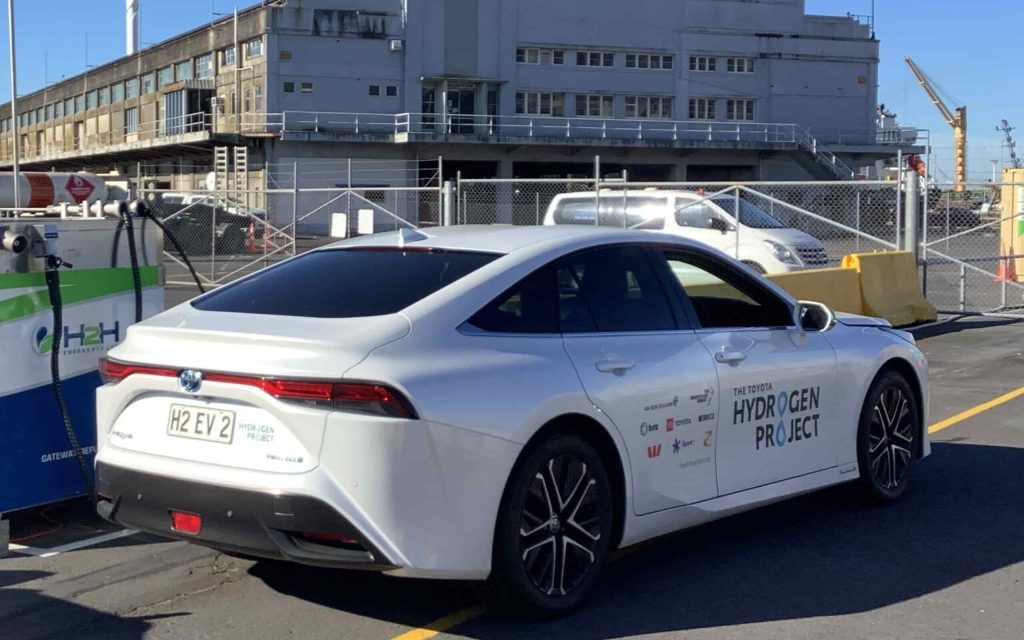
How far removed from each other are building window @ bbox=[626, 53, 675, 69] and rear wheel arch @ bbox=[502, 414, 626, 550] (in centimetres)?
6285

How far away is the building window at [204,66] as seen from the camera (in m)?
65.1

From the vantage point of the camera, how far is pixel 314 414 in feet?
15.1

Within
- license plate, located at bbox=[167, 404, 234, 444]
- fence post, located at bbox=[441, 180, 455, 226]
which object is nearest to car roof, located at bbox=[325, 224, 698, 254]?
license plate, located at bbox=[167, 404, 234, 444]

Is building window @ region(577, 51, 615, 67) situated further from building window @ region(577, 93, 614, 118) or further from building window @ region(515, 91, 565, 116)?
building window @ region(515, 91, 565, 116)

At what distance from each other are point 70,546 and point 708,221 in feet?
53.6

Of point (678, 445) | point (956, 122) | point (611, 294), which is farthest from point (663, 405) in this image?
point (956, 122)

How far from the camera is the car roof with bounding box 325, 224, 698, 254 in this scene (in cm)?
566

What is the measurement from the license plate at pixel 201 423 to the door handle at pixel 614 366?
1.56 meters

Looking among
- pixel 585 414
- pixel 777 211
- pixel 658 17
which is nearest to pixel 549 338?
pixel 585 414

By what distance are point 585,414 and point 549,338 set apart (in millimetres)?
353

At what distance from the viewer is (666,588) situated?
18.6 ft

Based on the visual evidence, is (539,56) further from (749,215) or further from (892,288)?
(892,288)

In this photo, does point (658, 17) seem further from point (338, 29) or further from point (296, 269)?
point (296, 269)

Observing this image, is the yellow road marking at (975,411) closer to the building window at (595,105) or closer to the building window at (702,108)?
the building window at (595,105)
